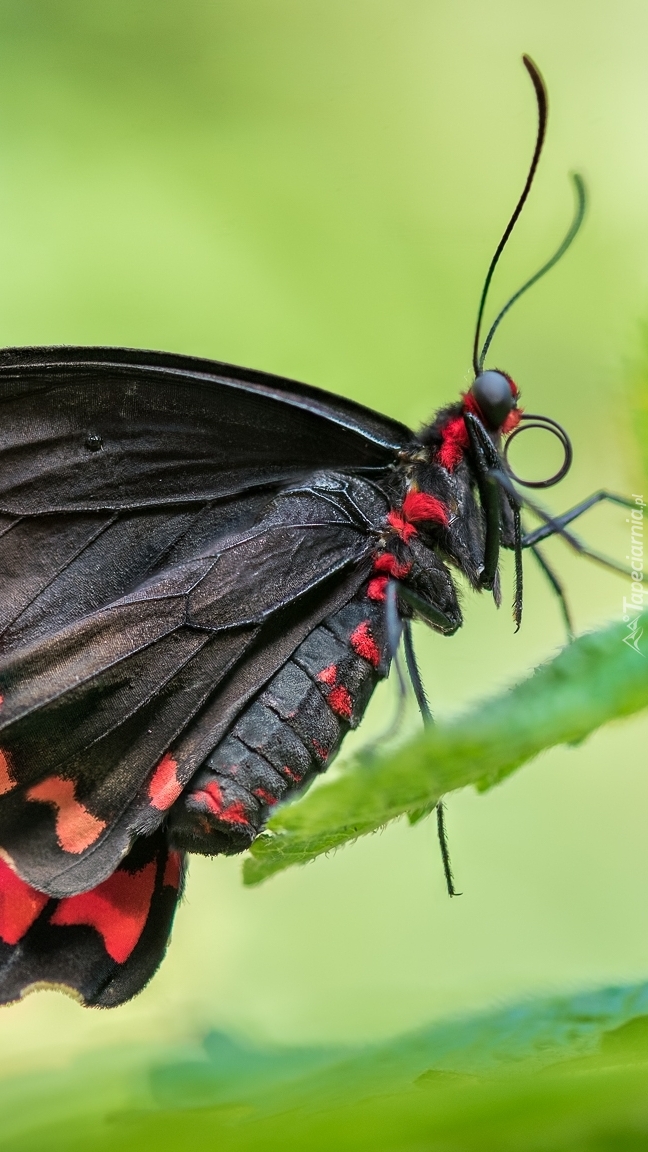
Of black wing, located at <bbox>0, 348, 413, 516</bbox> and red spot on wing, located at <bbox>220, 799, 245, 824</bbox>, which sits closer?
red spot on wing, located at <bbox>220, 799, 245, 824</bbox>

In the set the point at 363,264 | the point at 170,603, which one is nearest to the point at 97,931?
the point at 170,603

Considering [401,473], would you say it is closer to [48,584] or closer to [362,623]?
[362,623]

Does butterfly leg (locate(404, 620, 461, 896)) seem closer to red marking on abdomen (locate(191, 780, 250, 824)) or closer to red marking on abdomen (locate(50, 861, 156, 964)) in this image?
red marking on abdomen (locate(191, 780, 250, 824))

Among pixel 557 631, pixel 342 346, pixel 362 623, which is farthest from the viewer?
pixel 342 346

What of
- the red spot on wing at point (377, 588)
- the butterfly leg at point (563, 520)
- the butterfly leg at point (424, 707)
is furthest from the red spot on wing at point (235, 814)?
the butterfly leg at point (563, 520)

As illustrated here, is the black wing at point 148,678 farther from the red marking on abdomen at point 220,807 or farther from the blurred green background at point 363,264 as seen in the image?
the blurred green background at point 363,264

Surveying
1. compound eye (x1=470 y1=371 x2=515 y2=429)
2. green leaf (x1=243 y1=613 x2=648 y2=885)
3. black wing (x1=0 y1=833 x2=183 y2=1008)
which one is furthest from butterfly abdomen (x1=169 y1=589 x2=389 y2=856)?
green leaf (x1=243 y1=613 x2=648 y2=885)

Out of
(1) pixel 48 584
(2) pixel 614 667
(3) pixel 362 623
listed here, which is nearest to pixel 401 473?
(3) pixel 362 623
